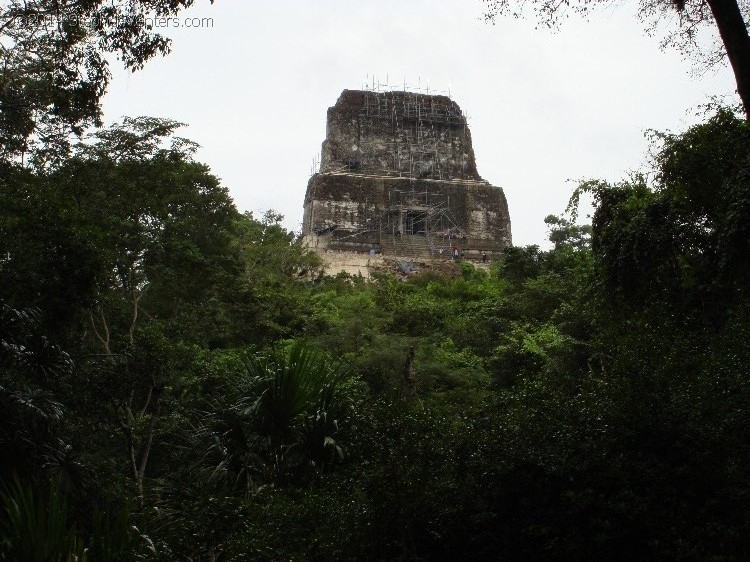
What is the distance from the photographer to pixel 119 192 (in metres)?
11.1

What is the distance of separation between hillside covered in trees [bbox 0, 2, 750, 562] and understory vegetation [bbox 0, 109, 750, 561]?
23 millimetres

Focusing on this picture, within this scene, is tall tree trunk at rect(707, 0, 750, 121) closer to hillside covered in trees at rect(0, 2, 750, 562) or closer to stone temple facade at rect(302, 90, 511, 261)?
hillside covered in trees at rect(0, 2, 750, 562)

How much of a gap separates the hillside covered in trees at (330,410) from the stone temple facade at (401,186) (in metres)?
13.5

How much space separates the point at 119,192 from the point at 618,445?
7.49 m

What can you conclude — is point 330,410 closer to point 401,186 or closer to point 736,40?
point 736,40

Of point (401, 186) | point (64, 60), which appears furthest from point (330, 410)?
point (401, 186)

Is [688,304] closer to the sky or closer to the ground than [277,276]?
closer to the ground

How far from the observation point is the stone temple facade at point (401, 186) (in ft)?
84.2

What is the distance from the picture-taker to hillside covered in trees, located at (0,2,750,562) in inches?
235

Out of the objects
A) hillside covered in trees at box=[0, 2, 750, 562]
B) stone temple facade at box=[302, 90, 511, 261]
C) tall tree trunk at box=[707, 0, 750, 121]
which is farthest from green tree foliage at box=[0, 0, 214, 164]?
stone temple facade at box=[302, 90, 511, 261]

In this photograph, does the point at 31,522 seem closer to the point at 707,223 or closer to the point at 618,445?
the point at 618,445

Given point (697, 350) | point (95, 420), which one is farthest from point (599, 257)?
point (95, 420)

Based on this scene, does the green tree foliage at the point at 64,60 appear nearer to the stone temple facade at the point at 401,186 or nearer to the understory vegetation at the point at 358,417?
the understory vegetation at the point at 358,417

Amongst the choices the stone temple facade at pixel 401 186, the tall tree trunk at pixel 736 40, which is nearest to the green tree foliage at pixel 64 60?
the tall tree trunk at pixel 736 40
